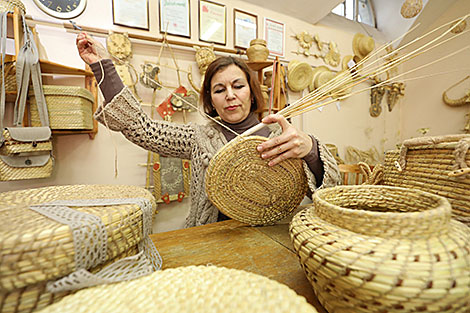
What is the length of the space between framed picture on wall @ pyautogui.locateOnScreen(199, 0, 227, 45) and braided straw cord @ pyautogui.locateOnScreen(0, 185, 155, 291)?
6.40 ft

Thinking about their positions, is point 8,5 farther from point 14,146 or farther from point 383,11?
point 383,11

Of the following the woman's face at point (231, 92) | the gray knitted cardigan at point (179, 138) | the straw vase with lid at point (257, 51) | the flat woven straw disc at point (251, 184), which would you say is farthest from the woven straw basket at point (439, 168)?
the straw vase with lid at point (257, 51)

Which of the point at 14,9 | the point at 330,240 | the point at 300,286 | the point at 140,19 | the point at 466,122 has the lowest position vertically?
the point at 300,286

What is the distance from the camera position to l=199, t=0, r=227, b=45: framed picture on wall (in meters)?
1.90

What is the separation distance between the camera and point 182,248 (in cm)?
55

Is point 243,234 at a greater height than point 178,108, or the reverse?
point 178,108

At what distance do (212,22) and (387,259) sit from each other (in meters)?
2.19

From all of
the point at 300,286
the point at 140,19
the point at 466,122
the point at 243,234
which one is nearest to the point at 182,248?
the point at 243,234

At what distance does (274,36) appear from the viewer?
7.39 feet

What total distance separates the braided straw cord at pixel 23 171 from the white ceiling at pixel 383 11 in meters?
2.21

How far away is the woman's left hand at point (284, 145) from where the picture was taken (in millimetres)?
574

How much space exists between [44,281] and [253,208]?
49 centimetres

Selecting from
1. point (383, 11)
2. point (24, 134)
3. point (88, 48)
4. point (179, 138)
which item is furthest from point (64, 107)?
point (383, 11)

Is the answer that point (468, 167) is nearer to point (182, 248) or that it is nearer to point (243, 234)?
point (243, 234)
